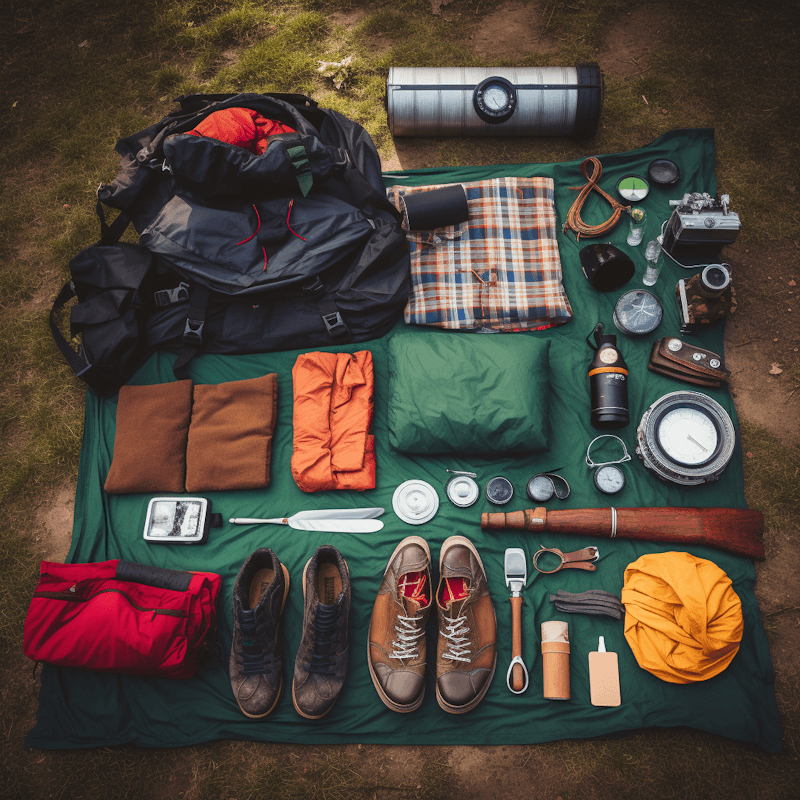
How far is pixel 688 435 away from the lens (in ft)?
10.5

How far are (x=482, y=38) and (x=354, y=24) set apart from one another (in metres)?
1.09

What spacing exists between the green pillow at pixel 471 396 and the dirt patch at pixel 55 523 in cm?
231

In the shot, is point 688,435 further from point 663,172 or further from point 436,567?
point 663,172

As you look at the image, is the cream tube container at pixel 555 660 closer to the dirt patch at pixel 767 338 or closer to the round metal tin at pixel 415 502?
the round metal tin at pixel 415 502

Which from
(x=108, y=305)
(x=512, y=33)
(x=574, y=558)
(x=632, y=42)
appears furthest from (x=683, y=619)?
(x=512, y=33)

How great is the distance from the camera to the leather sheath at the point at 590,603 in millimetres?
3029

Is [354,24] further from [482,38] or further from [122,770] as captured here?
[122,770]

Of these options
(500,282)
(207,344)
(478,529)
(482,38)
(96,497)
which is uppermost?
(482,38)

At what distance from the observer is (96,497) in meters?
3.41

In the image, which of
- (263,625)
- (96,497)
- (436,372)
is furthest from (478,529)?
(96,497)

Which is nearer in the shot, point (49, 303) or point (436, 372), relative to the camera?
point (436, 372)

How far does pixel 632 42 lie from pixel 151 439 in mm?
4800

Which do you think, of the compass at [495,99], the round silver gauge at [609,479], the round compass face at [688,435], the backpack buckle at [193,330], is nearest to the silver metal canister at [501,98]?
the compass at [495,99]

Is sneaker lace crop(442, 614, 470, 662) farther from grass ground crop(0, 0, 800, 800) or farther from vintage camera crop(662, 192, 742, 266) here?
vintage camera crop(662, 192, 742, 266)
